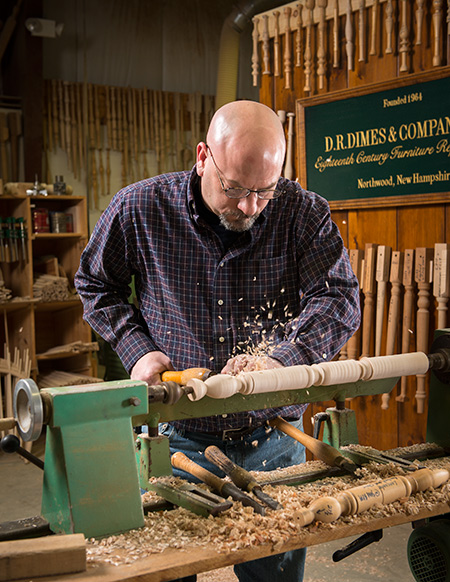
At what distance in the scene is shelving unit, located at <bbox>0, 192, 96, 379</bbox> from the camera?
5.59 m

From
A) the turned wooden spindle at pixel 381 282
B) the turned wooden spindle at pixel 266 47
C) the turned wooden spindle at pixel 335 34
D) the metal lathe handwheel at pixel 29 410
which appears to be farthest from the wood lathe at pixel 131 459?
the turned wooden spindle at pixel 266 47

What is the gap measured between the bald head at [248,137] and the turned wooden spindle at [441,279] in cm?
185

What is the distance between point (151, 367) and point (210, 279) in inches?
17.0

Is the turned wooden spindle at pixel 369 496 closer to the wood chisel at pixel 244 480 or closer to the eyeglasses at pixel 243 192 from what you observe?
the wood chisel at pixel 244 480

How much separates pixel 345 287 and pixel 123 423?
103 centimetres

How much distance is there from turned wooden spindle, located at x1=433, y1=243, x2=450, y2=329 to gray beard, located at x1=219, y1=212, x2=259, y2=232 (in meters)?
1.80

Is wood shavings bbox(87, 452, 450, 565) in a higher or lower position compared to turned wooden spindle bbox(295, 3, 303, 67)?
lower

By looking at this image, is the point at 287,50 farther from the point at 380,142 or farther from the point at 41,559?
the point at 41,559

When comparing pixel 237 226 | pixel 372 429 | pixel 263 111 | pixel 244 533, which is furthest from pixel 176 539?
pixel 372 429

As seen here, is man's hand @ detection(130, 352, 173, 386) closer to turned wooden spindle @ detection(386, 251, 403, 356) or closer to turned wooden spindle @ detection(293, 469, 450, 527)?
turned wooden spindle @ detection(293, 469, 450, 527)

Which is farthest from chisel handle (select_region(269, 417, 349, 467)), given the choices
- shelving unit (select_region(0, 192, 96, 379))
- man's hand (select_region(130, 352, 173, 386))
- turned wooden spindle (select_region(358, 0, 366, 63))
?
shelving unit (select_region(0, 192, 96, 379))

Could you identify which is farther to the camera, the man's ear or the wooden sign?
the wooden sign

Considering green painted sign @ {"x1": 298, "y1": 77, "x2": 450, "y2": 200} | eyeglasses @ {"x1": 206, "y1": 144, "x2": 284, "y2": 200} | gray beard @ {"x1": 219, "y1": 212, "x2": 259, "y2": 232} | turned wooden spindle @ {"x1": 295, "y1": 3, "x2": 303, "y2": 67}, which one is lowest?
gray beard @ {"x1": 219, "y1": 212, "x2": 259, "y2": 232}

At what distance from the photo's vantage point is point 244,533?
147cm
